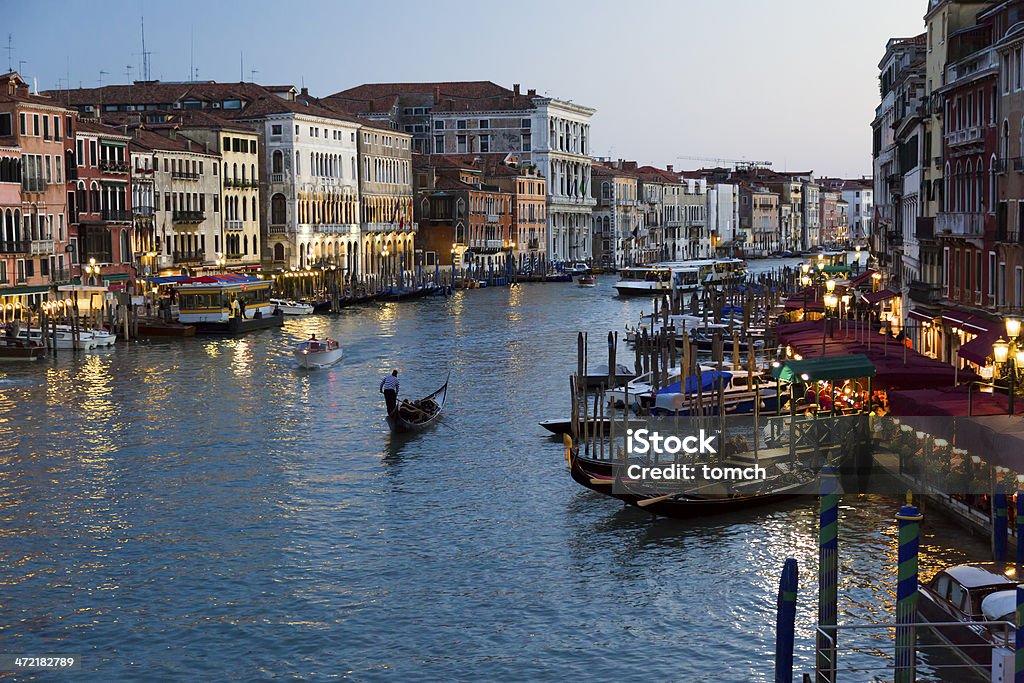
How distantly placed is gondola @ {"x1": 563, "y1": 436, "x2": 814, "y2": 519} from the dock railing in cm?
353

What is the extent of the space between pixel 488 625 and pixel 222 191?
130 feet

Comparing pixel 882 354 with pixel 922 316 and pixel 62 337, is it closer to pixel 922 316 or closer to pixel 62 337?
pixel 922 316

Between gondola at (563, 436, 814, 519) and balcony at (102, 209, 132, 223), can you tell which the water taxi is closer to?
balcony at (102, 209, 132, 223)

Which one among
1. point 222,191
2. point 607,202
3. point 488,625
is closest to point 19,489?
point 488,625

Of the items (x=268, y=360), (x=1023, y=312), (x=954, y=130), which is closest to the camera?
(x=1023, y=312)

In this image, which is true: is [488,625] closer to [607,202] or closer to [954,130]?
[954,130]

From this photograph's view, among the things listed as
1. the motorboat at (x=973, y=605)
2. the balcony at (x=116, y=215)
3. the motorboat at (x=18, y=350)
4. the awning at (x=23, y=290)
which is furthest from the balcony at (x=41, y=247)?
the motorboat at (x=973, y=605)

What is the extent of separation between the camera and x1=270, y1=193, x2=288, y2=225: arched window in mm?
54406

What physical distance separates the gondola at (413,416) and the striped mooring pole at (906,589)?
1244 centimetres

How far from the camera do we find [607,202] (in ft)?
285

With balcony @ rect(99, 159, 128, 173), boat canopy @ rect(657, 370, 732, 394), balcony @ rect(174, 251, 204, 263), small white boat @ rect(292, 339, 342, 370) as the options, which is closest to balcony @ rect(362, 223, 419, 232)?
balcony @ rect(174, 251, 204, 263)

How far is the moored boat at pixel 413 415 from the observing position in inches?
843

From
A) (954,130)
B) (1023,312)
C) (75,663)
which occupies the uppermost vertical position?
(954,130)

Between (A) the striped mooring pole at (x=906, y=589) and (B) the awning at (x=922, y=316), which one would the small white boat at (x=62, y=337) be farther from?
(A) the striped mooring pole at (x=906, y=589)
